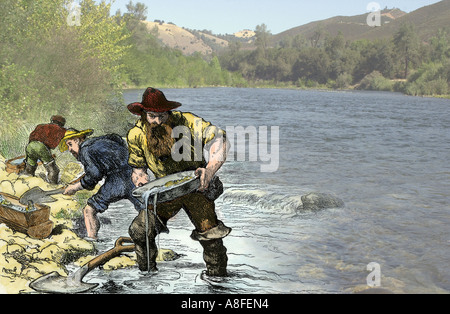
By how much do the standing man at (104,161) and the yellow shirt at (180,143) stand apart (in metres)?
1.50

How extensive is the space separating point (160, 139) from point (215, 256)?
1.37 m

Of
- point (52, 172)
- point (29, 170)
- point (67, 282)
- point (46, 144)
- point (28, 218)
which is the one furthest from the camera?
point (52, 172)

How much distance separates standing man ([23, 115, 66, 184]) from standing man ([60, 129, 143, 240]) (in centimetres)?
118

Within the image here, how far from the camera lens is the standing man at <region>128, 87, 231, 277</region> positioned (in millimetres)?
4836

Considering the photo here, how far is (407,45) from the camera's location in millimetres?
118812

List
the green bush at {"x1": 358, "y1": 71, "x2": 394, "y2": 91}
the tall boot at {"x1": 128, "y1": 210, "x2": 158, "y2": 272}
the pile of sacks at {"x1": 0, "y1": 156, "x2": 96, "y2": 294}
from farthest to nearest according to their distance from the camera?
the green bush at {"x1": 358, "y1": 71, "x2": 394, "y2": 91} < the pile of sacks at {"x1": 0, "y1": 156, "x2": 96, "y2": 294} < the tall boot at {"x1": 128, "y1": 210, "x2": 158, "y2": 272}

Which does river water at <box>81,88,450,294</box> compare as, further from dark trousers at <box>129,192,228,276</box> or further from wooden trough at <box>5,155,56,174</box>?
wooden trough at <box>5,155,56,174</box>

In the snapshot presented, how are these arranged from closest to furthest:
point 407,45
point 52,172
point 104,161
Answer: point 104,161
point 52,172
point 407,45

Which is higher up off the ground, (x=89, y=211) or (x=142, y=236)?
(x=142, y=236)

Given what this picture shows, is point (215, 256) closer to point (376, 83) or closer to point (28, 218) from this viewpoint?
point (28, 218)

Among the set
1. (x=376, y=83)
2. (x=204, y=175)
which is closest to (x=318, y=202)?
(x=204, y=175)

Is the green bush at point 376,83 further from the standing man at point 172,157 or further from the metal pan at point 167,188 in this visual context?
the metal pan at point 167,188

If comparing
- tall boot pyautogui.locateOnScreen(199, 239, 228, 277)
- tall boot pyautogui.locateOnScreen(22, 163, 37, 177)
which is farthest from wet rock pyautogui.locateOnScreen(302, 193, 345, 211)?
tall boot pyautogui.locateOnScreen(199, 239, 228, 277)

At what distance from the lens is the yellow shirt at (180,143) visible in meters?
4.99
